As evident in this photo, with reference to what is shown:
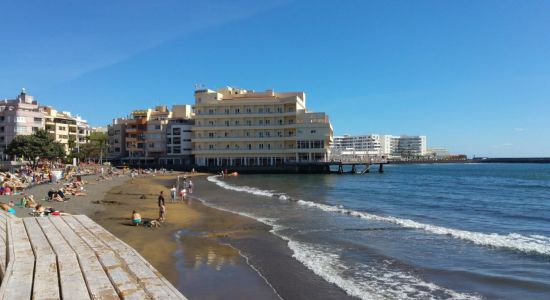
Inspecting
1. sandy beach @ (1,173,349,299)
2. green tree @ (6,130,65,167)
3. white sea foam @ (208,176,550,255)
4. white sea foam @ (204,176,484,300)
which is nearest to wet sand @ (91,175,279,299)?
sandy beach @ (1,173,349,299)

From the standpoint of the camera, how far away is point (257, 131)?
92.8m

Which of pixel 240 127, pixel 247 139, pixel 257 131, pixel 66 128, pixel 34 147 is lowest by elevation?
pixel 34 147

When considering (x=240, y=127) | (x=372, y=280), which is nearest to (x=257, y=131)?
(x=240, y=127)

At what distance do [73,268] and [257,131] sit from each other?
283ft

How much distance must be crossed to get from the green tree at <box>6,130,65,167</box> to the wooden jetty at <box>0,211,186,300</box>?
70.5m

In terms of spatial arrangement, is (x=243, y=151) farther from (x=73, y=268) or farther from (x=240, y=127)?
(x=73, y=268)

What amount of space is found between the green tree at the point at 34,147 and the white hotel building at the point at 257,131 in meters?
30.9

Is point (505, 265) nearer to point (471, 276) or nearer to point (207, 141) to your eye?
point (471, 276)

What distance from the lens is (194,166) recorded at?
91875mm

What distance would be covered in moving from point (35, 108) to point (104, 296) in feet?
322

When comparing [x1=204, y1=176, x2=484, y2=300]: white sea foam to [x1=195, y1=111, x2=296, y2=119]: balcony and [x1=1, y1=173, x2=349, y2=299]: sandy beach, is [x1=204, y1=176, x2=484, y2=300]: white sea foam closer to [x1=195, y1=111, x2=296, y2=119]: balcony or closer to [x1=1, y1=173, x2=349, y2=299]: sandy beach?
[x1=1, y1=173, x2=349, y2=299]: sandy beach

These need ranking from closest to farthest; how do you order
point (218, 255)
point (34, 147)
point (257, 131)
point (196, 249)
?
point (218, 255) → point (196, 249) → point (34, 147) → point (257, 131)

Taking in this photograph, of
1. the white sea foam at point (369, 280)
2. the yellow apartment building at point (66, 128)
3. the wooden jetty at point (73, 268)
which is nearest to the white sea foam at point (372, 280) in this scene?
the white sea foam at point (369, 280)

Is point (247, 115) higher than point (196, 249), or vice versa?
point (247, 115)
